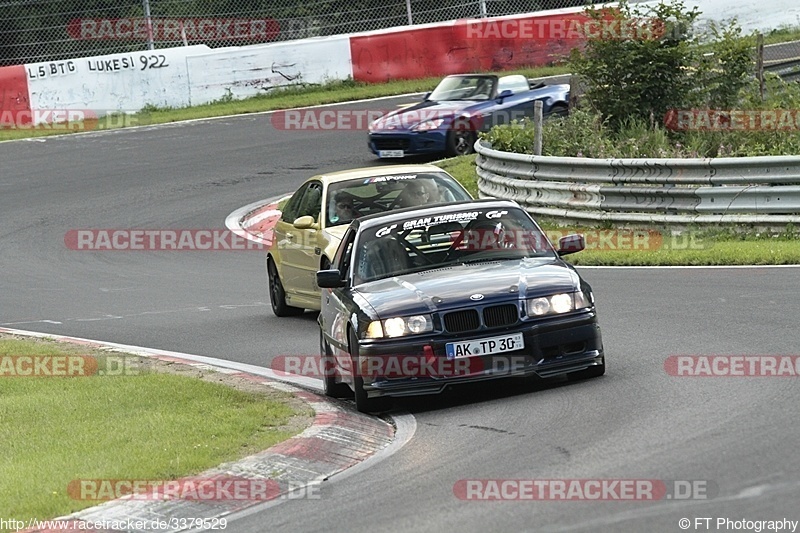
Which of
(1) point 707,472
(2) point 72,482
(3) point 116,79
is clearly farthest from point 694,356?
(3) point 116,79

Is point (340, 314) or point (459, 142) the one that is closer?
point (340, 314)

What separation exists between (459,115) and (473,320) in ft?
53.9

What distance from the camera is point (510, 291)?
9.47 meters

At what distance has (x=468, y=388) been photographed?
1018 centimetres

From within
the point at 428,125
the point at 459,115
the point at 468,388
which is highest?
the point at 468,388

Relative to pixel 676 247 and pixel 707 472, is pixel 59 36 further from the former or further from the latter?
pixel 707 472

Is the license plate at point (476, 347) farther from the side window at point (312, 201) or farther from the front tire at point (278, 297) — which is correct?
the front tire at point (278, 297)

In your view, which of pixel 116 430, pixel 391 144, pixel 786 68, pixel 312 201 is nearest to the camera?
pixel 116 430

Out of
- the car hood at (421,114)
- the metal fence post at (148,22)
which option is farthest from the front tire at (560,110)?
the metal fence post at (148,22)

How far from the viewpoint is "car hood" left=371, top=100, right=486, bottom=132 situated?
25375 mm

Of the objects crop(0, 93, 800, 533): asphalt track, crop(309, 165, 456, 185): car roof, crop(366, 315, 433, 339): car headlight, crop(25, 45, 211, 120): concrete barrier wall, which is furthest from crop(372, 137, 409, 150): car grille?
crop(366, 315, 433, 339): car headlight

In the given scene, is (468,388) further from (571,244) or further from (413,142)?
(413,142)

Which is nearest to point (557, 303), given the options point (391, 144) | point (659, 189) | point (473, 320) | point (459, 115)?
point (473, 320)

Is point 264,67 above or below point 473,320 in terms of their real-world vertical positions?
below
